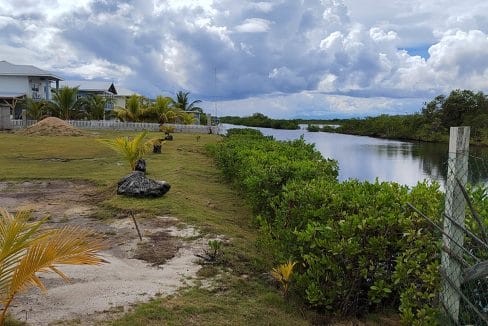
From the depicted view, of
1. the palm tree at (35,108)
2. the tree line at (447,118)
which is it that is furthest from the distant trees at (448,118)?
the palm tree at (35,108)

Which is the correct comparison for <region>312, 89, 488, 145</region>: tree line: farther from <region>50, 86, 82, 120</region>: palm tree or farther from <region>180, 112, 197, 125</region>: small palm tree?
<region>50, 86, 82, 120</region>: palm tree

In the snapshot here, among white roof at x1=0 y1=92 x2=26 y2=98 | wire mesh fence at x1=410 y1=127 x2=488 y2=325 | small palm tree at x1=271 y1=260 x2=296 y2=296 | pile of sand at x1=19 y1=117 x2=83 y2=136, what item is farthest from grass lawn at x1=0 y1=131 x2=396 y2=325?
white roof at x1=0 y1=92 x2=26 y2=98

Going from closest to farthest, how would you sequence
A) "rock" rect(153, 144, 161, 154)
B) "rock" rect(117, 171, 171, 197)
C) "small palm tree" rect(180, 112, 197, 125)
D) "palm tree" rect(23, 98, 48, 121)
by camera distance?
"rock" rect(117, 171, 171, 197)
"rock" rect(153, 144, 161, 154)
"palm tree" rect(23, 98, 48, 121)
"small palm tree" rect(180, 112, 197, 125)

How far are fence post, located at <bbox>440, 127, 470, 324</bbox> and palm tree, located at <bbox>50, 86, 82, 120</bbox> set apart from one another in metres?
35.2

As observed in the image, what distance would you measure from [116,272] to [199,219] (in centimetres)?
234

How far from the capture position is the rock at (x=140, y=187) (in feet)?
26.6

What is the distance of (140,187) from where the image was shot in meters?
8.16

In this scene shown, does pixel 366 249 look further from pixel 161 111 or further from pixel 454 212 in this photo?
pixel 161 111

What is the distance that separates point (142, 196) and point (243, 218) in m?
1.88

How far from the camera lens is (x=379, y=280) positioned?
11.9ft

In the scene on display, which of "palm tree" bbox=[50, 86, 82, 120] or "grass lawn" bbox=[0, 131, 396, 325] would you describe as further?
"palm tree" bbox=[50, 86, 82, 120]

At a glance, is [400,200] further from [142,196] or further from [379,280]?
[142,196]

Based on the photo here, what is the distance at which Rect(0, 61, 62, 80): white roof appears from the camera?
4159 cm

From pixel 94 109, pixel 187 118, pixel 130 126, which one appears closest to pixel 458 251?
pixel 130 126
